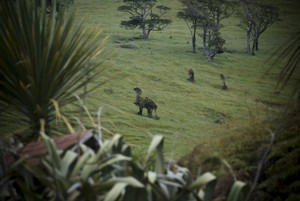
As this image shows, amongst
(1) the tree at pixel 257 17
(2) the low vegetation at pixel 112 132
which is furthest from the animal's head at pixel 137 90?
(1) the tree at pixel 257 17

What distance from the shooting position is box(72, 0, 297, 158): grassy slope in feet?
40.9

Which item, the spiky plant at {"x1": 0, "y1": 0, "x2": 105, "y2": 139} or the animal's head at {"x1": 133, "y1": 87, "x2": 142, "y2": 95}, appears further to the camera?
the animal's head at {"x1": 133, "y1": 87, "x2": 142, "y2": 95}

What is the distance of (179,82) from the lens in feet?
65.1

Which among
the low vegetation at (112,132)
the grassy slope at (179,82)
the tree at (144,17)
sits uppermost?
the low vegetation at (112,132)

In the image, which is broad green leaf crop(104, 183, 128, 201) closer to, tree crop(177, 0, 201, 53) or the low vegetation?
the low vegetation

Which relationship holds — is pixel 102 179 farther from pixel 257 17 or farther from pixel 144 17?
pixel 144 17

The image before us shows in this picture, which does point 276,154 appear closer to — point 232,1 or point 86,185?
point 86,185

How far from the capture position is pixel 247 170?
4.34 m

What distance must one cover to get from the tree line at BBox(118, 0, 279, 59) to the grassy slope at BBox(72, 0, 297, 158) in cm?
66

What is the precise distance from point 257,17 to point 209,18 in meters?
3.48

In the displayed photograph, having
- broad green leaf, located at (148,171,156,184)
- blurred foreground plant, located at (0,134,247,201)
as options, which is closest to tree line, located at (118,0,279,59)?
blurred foreground plant, located at (0,134,247,201)

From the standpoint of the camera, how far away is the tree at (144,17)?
29.9m

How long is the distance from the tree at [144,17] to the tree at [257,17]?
622cm

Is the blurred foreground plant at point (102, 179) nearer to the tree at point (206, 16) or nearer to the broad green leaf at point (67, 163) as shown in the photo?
the broad green leaf at point (67, 163)
